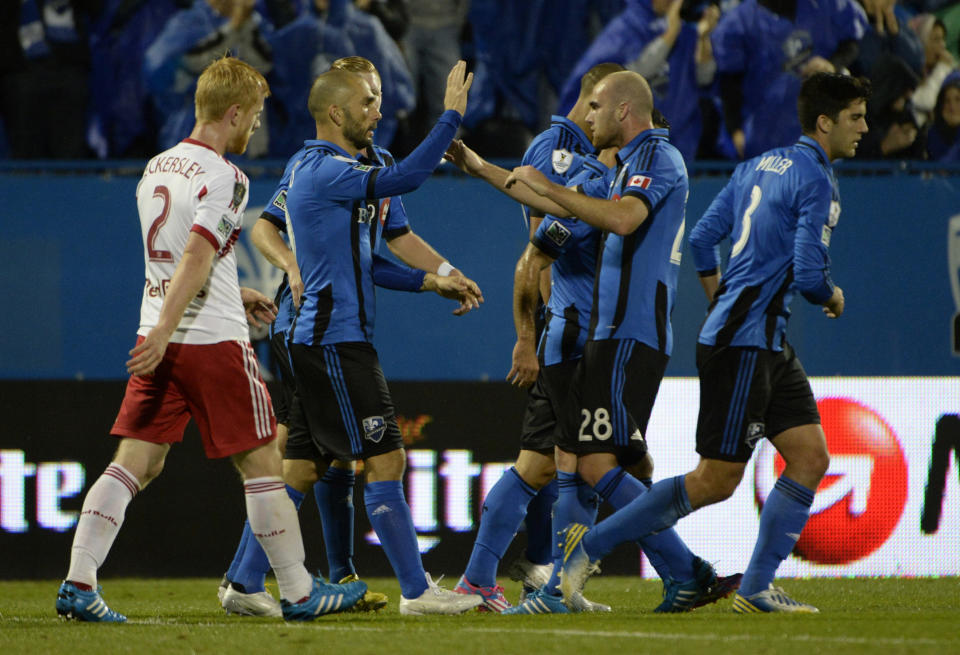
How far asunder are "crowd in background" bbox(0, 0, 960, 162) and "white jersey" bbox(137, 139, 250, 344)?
4224 mm

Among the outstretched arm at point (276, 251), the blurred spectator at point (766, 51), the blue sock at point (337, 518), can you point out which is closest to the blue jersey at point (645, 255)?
the outstretched arm at point (276, 251)

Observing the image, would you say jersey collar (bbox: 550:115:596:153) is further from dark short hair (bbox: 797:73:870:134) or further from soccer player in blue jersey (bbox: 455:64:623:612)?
dark short hair (bbox: 797:73:870:134)

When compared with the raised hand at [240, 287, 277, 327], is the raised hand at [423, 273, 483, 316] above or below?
above

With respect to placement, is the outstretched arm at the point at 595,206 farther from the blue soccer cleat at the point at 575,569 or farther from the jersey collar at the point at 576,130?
the blue soccer cleat at the point at 575,569

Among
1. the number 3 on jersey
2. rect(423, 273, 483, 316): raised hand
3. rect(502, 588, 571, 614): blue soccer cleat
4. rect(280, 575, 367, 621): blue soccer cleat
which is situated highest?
rect(423, 273, 483, 316): raised hand

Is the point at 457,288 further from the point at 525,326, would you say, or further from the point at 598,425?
the point at 598,425

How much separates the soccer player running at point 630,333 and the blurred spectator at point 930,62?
460 centimetres

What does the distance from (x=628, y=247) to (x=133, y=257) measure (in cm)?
418

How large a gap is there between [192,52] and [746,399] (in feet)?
17.9

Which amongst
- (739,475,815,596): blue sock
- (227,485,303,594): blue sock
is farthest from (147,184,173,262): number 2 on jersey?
(739,475,815,596): blue sock

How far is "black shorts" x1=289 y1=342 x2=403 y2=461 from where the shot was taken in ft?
16.0

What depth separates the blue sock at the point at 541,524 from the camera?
234 inches

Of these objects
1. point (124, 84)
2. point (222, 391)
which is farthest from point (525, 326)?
point (124, 84)

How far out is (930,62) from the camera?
932 cm
